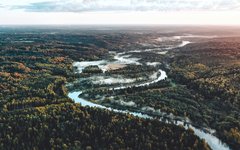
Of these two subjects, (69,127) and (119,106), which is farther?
(119,106)

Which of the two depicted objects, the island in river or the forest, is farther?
the island in river

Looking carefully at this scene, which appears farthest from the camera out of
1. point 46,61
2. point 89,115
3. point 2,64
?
point 46,61

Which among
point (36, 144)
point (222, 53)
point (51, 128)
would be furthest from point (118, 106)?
point (222, 53)

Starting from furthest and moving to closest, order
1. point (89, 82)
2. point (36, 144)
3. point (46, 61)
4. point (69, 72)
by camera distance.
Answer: point (46, 61) → point (69, 72) → point (89, 82) → point (36, 144)

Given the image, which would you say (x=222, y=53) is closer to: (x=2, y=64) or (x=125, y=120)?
(x=2, y=64)

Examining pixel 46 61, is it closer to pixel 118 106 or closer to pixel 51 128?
pixel 118 106

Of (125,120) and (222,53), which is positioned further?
(222,53)

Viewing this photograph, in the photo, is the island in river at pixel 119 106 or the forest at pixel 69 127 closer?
the forest at pixel 69 127

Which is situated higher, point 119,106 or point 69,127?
point 69,127

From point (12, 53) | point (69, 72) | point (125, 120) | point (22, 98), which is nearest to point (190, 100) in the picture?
point (125, 120)
